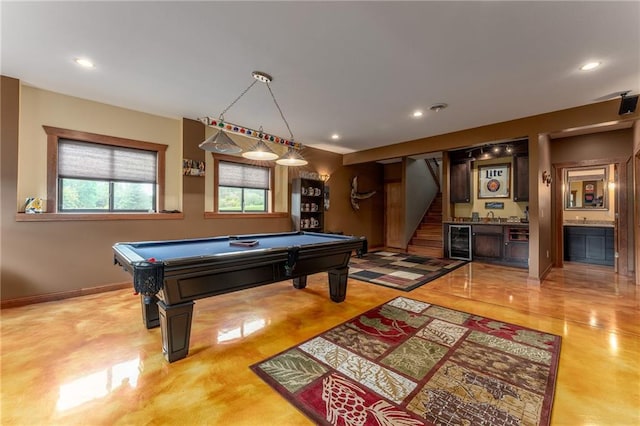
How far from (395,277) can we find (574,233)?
4.87 m

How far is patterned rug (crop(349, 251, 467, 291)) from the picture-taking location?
4.62 m

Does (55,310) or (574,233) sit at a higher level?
(574,233)

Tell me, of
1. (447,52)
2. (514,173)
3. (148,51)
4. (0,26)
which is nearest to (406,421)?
(447,52)

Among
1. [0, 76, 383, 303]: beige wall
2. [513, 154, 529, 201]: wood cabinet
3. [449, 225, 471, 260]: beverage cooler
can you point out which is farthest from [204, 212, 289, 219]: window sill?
[513, 154, 529, 201]: wood cabinet

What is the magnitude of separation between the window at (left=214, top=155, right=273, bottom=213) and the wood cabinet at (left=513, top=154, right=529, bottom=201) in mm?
5493

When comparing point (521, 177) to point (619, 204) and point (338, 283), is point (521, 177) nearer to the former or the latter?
point (619, 204)

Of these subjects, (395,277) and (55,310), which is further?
(395,277)

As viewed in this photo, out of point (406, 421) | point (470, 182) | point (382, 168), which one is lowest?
point (406, 421)

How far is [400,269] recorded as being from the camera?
555cm

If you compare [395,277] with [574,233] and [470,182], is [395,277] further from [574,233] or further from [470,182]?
[574,233]

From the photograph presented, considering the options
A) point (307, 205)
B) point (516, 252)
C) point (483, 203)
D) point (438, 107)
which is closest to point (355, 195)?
point (307, 205)

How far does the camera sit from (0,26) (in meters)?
2.35

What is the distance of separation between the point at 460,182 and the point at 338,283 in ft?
15.8

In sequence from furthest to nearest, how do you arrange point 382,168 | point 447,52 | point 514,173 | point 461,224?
1. point 382,168
2. point 461,224
3. point 514,173
4. point 447,52
